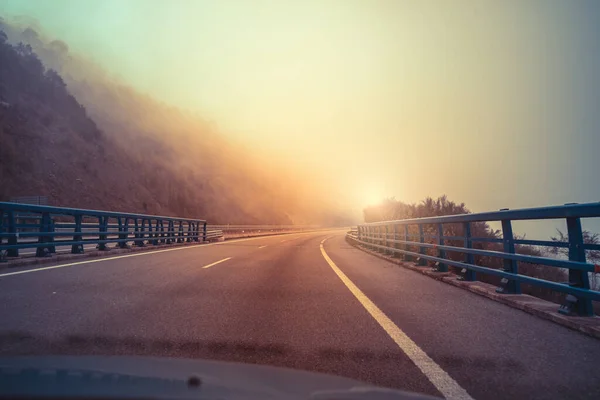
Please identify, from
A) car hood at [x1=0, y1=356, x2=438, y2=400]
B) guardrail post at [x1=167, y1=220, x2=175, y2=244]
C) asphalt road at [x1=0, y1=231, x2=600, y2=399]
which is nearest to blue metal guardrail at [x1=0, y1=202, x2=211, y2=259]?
guardrail post at [x1=167, y1=220, x2=175, y2=244]

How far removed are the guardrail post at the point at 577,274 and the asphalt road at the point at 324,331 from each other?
43 centimetres

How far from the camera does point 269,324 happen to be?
19.1 ft

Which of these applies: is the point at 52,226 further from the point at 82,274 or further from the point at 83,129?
the point at 83,129

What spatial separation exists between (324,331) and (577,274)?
3.33 m

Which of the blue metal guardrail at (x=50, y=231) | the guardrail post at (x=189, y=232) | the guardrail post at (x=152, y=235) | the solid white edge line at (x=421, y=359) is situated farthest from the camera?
the guardrail post at (x=189, y=232)

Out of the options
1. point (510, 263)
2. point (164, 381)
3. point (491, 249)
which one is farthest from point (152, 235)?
point (164, 381)

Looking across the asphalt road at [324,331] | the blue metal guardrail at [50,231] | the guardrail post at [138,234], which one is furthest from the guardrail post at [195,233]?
the asphalt road at [324,331]

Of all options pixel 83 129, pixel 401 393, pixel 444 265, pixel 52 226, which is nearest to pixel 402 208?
pixel 444 265

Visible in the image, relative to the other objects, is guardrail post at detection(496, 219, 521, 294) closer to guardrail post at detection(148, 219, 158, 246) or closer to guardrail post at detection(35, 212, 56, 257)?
guardrail post at detection(35, 212, 56, 257)

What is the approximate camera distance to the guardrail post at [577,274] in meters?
5.89

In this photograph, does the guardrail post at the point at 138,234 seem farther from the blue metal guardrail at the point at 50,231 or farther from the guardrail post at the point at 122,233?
the guardrail post at the point at 122,233

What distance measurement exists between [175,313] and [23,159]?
5303cm

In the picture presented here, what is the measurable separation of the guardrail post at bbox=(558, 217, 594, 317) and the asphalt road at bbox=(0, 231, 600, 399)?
16.7 inches

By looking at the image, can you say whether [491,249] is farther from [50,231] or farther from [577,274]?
[50,231]
